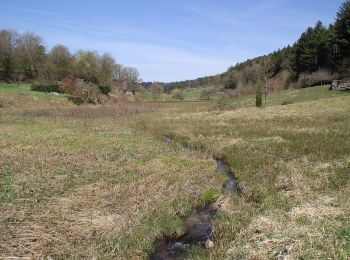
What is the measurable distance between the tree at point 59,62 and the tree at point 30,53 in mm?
1924

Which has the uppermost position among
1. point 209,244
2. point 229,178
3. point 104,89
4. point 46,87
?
point 46,87

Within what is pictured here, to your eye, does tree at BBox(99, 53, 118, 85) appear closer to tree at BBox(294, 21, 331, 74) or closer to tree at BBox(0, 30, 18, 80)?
tree at BBox(0, 30, 18, 80)

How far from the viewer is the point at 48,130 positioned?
2569 centimetres

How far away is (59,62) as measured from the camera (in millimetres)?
77250

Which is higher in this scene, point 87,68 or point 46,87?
point 87,68

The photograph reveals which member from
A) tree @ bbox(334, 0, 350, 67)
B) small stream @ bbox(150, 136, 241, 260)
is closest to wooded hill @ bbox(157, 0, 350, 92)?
tree @ bbox(334, 0, 350, 67)

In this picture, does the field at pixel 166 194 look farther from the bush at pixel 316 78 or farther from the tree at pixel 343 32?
the bush at pixel 316 78

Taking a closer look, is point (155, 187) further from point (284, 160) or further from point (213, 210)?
point (284, 160)

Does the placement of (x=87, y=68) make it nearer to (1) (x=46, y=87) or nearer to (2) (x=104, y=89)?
(2) (x=104, y=89)

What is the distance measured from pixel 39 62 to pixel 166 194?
226ft

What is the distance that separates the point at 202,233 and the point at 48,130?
735 inches

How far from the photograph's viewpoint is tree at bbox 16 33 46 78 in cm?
7144

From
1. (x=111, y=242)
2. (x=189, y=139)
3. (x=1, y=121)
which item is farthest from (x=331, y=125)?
(x=1, y=121)

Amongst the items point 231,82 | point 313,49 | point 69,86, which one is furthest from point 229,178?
point 231,82
